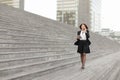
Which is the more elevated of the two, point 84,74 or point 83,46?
point 83,46

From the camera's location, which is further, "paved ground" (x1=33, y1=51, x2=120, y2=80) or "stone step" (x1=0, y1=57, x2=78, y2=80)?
"paved ground" (x1=33, y1=51, x2=120, y2=80)

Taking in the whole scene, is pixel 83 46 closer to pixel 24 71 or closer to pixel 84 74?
pixel 84 74

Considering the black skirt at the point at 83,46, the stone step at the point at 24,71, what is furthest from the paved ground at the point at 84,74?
the black skirt at the point at 83,46

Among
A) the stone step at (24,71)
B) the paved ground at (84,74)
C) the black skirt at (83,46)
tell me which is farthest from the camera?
the black skirt at (83,46)

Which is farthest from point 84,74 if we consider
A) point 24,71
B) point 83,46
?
point 24,71

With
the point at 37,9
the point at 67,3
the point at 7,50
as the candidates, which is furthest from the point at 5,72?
the point at 67,3

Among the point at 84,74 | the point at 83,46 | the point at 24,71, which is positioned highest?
the point at 83,46

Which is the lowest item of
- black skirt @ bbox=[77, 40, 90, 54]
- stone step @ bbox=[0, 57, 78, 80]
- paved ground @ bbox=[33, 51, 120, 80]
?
paved ground @ bbox=[33, 51, 120, 80]

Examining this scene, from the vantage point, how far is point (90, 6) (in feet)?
435

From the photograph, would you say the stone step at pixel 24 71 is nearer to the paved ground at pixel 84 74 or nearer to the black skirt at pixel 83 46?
the paved ground at pixel 84 74

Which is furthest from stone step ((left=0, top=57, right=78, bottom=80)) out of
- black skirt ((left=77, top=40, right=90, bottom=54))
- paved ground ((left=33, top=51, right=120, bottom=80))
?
black skirt ((left=77, top=40, right=90, bottom=54))

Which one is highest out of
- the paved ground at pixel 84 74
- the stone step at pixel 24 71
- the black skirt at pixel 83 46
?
the black skirt at pixel 83 46

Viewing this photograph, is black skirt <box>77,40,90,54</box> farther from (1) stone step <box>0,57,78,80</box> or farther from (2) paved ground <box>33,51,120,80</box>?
(1) stone step <box>0,57,78,80</box>

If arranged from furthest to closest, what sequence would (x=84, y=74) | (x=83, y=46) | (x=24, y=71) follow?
(x=83, y=46) → (x=84, y=74) → (x=24, y=71)
